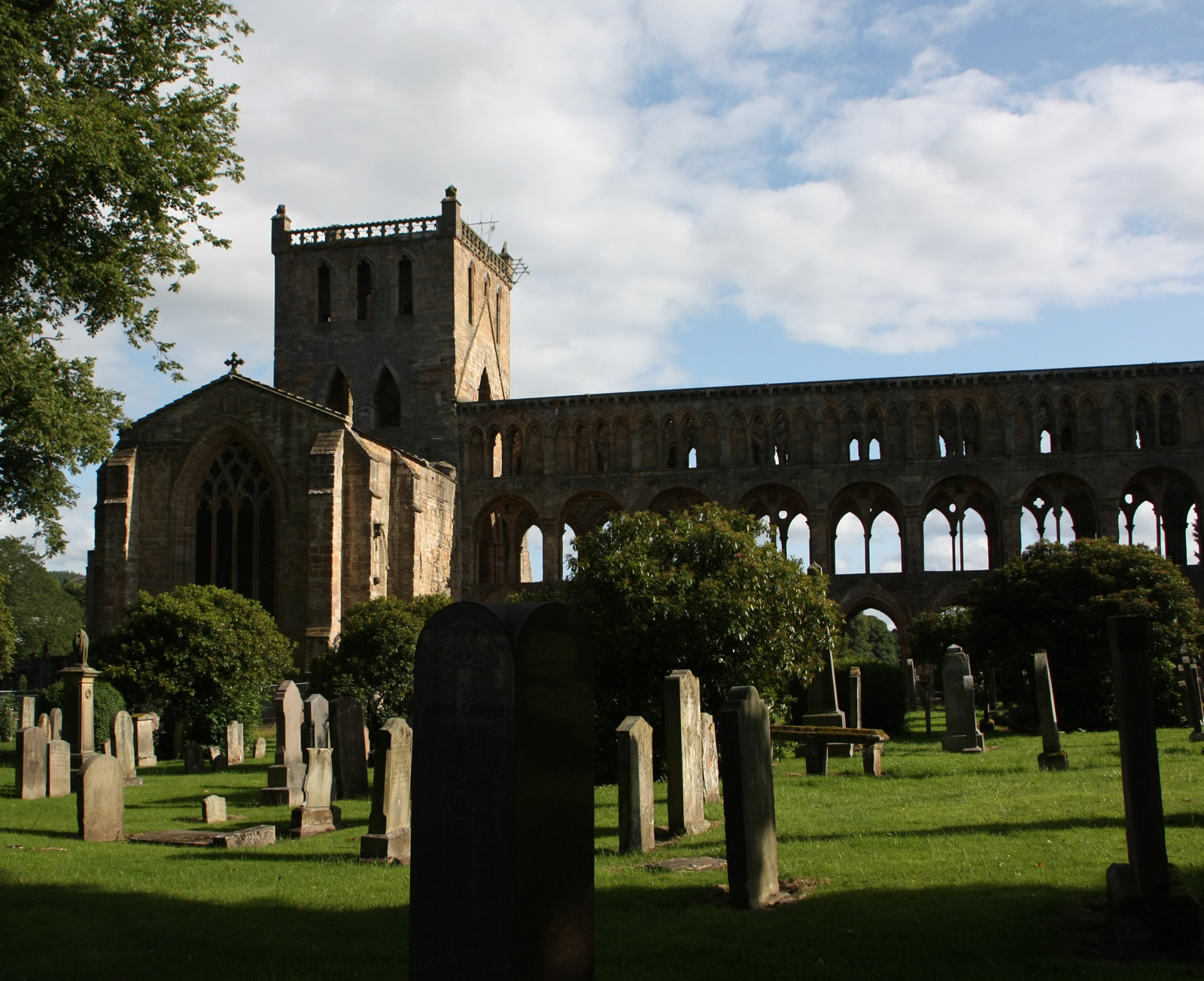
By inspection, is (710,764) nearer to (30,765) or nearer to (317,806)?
(317,806)

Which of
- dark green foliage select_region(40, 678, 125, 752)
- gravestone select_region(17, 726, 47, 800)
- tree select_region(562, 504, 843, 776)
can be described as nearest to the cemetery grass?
tree select_region(562, 504, 843, 776)

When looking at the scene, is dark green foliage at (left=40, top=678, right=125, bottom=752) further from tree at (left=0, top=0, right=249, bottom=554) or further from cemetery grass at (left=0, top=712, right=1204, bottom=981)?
cemetery grass at (left=0, top=712, right=1204, bottom=981)

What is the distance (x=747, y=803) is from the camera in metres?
7.83

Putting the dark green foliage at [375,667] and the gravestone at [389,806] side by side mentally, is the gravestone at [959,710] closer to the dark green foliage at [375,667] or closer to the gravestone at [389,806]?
the dark green foliage at [375,667]

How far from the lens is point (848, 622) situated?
40.5 m

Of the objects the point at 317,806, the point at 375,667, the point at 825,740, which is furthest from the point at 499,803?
the point at 375,667

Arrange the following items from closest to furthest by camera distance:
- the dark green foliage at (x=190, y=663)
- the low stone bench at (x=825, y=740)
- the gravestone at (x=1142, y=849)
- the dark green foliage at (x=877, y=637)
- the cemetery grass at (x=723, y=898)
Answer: the gravestone at (x=1142, y=849), the cemetery grass at (x=723, y=898), the low stone bench at (x=825, y=740), the dark green foliage at (x=190, y=663), the dark green foliage at (x=877, y=637)

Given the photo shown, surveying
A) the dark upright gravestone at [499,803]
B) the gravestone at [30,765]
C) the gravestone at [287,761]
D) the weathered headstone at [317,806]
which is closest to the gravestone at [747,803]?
the dark upright gravestone at [499,803]

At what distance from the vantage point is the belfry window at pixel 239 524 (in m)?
34.1

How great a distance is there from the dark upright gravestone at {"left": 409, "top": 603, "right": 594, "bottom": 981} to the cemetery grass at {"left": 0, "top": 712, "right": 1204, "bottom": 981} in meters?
1.23

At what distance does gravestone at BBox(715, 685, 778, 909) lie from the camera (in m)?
7.75

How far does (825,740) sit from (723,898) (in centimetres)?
722

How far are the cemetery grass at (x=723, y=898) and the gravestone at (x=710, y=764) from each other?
2.31ft

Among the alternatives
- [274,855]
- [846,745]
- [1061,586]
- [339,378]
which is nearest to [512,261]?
[339,378]
